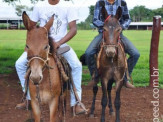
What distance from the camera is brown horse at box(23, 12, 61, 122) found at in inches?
195

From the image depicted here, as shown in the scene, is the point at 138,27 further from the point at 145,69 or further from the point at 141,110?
the point at 141,110

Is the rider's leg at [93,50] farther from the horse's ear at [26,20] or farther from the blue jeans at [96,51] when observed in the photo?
the horse's ear at [26,20]

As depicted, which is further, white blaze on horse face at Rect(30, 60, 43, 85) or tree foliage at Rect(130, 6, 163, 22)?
tree foliage at Rect(130, 6, 163, 22)

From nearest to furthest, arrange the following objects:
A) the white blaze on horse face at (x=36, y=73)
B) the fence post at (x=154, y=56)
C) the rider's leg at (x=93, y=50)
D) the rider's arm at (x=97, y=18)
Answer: the white blaze on horse face at (x=36, y=73) → the rider's arm at (x=97, y=18) → the rider's leg at (x=93, y=50) → the fence post at (x=154, y=56)

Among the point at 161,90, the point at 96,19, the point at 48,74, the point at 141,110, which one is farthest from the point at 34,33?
the point at 161,90

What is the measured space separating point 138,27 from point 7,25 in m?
34.6

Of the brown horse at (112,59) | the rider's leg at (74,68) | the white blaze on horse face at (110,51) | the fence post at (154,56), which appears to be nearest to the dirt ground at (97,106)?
the fence post at (154,56)

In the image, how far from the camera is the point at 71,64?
21.6 ft

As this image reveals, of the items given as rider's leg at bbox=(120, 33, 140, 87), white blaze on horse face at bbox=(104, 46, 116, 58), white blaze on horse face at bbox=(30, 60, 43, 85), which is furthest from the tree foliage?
white blaze on horse face at bbox=(30, 60, 43, 85)

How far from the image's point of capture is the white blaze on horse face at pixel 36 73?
15.9ft

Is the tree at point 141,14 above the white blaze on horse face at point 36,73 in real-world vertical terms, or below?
above

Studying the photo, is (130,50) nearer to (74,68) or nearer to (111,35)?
(111,35)

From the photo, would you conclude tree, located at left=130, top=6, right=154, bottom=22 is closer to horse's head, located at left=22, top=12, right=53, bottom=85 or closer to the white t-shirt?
the white t-shirt

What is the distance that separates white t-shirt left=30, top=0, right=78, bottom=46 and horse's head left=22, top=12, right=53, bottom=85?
1.02m
